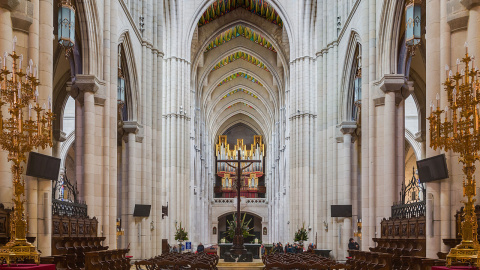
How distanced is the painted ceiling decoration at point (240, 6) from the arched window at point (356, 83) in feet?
59.9

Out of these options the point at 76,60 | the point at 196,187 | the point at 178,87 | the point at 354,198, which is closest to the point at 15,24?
the point at 76,60

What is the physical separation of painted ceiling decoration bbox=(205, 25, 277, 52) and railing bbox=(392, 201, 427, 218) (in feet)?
97.4

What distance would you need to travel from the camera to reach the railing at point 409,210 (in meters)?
13.7

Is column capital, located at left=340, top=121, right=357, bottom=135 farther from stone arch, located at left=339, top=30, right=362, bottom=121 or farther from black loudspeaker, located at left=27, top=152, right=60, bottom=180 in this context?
black loudspeaker, located at left=27, top=152, right=60, bottom=180

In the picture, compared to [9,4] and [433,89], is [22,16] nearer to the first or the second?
[9,4]

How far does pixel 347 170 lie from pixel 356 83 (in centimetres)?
396

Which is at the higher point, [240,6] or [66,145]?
[240,6]

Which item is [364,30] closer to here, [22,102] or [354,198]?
[354,198]

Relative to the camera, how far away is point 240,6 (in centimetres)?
4200

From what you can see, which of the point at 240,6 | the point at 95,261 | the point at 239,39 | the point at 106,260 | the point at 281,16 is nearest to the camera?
the point at 95,261

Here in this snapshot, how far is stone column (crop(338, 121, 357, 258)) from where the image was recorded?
883 inches

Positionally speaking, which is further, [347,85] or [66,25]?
[347,85]

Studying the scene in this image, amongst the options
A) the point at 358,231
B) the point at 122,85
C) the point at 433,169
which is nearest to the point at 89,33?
the point at 122,85

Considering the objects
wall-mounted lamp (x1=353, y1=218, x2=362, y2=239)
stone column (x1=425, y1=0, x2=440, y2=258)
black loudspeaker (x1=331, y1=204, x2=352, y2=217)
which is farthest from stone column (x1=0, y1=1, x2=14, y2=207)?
black loudspeaker (x1=331, y1=204, x2=352, y2=217)
